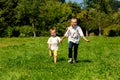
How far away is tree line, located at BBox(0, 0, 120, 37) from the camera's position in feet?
294

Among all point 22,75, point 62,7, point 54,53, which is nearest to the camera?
point 22,75

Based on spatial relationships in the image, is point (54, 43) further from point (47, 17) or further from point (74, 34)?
point (47, 17)

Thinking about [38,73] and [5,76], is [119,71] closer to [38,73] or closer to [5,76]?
[38,73]

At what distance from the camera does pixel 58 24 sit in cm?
9338

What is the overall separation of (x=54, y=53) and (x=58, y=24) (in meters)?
73.7

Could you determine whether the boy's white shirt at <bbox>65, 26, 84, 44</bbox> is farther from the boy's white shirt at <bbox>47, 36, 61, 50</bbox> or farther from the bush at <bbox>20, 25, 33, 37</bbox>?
the bush at <bbox>20, 25, 33, 37</bbox>

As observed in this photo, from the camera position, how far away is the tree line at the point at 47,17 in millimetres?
89500

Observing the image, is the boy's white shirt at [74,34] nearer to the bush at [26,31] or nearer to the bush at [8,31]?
the bush at [8,31]

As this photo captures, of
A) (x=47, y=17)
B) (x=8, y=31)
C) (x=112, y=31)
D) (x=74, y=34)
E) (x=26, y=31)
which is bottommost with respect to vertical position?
(x=112, y=31)

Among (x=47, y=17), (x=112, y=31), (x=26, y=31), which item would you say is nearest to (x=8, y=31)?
(x=26, y=31)

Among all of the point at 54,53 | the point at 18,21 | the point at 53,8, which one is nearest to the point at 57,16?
the point at 53,8

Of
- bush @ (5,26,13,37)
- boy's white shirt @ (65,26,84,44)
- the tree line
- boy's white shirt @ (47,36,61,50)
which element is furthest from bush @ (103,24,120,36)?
boy's white shirt @ (65,26,84,44)

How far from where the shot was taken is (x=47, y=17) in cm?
9475

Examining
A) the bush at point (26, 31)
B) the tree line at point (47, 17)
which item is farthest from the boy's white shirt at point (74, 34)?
the bush at point (26, 31)
